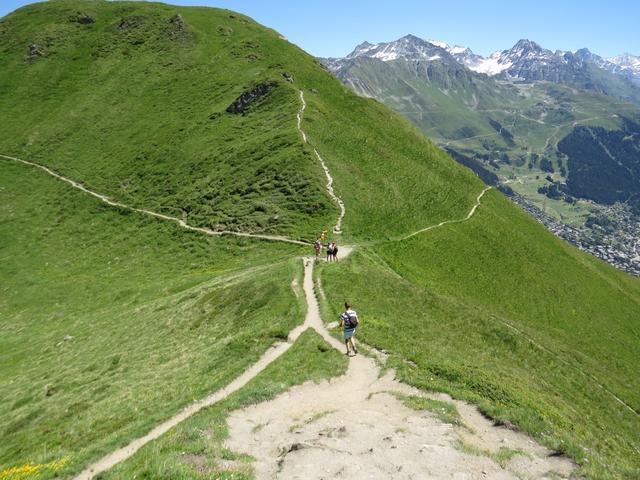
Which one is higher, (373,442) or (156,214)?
(373,442)

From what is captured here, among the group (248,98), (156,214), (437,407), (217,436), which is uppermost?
(248,98)

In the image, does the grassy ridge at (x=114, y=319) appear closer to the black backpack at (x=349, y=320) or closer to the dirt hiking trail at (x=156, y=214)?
the dirt hiking trail at (x=156, y=214)

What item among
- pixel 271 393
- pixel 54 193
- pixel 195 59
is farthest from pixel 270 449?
pixel 195 59

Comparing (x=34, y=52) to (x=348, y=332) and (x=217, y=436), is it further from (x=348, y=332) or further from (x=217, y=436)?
(x=217, y=436)

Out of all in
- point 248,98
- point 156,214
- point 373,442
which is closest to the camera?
point 373,442

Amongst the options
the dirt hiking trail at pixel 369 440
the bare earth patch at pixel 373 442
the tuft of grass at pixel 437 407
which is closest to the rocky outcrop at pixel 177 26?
the dirt hiking trail at pixel 369 440

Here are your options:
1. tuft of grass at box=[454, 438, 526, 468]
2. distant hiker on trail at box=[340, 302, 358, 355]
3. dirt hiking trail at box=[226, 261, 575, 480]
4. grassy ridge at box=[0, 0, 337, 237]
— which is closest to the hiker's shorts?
distant hiker on trail at box=[340, 302, 358, 355]

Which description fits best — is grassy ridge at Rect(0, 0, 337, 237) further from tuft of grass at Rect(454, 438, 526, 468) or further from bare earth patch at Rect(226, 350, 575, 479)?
tuft of grass at Rect(454, 438, 526, 468)

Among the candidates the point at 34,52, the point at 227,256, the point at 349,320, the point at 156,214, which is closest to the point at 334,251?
the point at 227,256
